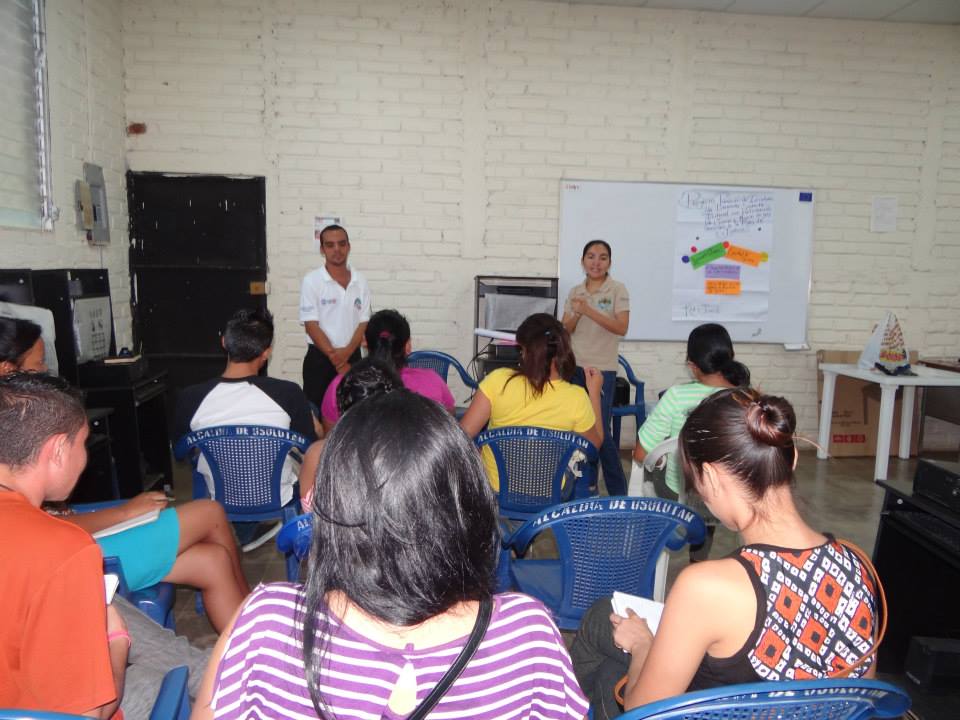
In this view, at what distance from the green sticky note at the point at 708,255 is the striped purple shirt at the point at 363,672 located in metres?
4.74

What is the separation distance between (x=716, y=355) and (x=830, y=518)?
1984 mm

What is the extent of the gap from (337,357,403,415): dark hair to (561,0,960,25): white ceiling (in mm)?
3853

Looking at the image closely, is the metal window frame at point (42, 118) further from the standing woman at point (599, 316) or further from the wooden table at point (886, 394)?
the wooden table at point (886, 394)

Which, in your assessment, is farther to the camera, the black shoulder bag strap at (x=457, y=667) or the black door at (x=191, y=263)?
the black door at (x=191, y=263)

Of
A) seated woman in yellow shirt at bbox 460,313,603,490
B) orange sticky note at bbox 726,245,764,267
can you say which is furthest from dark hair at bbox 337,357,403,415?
orange sticky note at bbox 726,245,764,267

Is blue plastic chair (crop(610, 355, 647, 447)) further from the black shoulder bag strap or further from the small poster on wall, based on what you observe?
the black shoulder bag strap

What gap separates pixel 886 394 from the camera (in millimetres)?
4508

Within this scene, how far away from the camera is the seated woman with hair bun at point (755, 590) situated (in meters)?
1.09

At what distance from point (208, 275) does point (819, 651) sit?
4.65m

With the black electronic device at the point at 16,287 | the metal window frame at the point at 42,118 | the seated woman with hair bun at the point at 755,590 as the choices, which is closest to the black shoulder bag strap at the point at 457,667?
the seated woman with hair bun at the point at 755,590

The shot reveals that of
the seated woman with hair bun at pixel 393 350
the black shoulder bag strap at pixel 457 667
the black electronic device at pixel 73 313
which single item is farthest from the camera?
the black electronic device at pixel 73 313

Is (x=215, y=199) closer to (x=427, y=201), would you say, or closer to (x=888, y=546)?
(x=427, y=201)

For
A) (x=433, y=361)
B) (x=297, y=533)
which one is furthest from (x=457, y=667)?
(x=433, y=361)

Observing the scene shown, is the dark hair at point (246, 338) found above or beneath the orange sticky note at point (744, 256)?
beneath
